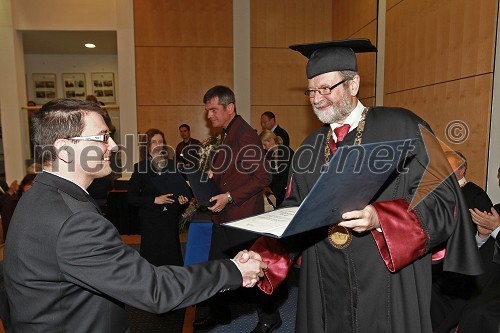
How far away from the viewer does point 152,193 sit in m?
3.80

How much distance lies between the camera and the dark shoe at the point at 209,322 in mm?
3449

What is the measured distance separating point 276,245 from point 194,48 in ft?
26.4

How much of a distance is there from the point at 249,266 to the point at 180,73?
8.12m

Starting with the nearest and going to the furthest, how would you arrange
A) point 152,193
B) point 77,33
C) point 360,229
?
1. point 360,229
2. point 152,193
3. point 77,33

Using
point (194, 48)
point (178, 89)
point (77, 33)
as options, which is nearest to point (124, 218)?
point (178, 89)

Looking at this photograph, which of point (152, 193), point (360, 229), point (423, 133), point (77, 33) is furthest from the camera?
point (77, 33)

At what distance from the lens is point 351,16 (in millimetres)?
8062

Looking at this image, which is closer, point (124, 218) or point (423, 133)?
point (423, 133)

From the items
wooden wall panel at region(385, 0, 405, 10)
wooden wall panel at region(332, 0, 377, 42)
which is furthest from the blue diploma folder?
wooden wall panel at region(332, 0, 377, 42)

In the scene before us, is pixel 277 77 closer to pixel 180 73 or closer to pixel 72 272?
pixel 180 73

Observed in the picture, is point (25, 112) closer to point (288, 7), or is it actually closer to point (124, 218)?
point (124, 218)

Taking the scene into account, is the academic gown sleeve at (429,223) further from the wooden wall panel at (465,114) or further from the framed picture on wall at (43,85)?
the framed picture on wall at (43,85)

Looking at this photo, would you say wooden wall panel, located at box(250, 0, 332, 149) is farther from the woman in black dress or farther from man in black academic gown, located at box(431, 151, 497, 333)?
man in black academic gown, located at box(431, 151, 497, 333)

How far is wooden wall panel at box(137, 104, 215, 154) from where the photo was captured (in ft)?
29.9
